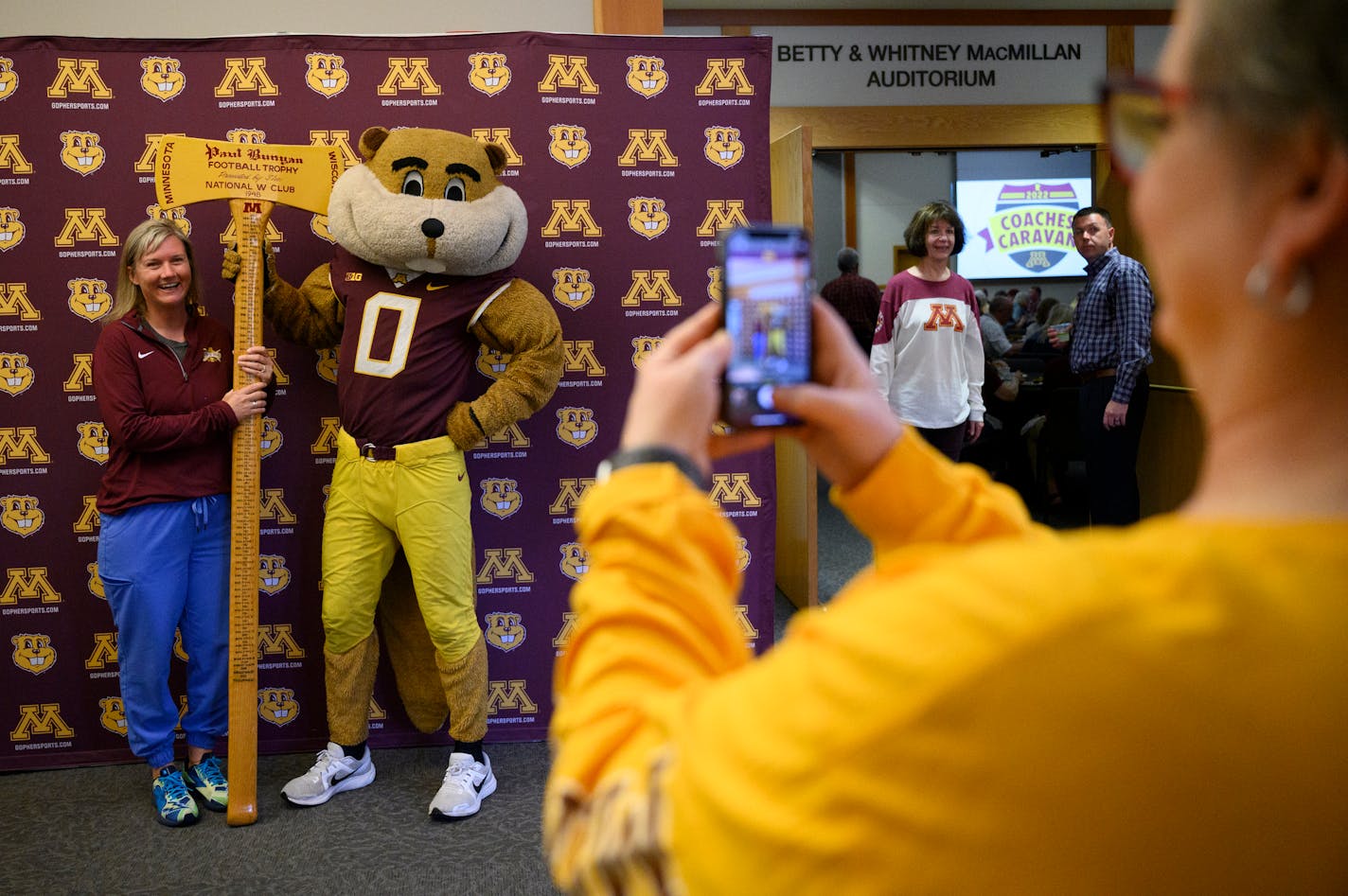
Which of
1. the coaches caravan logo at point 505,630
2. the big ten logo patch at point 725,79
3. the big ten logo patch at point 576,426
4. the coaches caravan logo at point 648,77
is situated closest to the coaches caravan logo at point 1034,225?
the big ten logo patch at point 725,79

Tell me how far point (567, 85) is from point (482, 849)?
223 cm

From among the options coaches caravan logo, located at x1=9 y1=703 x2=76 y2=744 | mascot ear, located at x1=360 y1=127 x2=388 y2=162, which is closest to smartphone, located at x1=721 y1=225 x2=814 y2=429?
mascot ear, located at x1=360 y1=127 x2=388 y2=162

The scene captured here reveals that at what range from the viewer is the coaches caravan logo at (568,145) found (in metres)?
3.24

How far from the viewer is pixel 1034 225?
970 centimetres

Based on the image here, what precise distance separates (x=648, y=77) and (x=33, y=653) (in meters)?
2.62

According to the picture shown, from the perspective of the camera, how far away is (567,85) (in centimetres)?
323

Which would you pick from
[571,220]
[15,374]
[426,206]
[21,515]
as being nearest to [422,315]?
[426,206]

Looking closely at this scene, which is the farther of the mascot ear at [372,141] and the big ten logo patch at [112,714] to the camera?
the big ten logo patch at [112,714]

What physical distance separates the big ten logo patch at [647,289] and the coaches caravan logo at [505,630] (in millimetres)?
1060

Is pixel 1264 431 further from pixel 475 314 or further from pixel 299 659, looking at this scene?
pixel 299 659

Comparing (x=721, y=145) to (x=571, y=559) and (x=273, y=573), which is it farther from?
(x=273, y=573)

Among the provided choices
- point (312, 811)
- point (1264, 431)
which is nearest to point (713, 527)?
point (1264, 431)

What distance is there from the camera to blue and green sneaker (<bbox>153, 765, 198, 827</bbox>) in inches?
111

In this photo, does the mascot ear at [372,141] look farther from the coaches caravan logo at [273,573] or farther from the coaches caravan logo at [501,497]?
the coaches caravan logo at [273,573]
